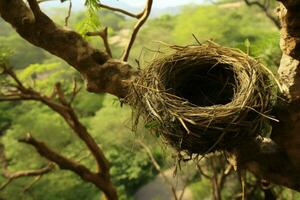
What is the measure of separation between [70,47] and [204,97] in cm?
49

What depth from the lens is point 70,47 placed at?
1.48 m

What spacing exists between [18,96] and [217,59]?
2.06 metres

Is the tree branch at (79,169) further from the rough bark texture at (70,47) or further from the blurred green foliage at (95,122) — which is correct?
the blurred green foliage at (95,122)

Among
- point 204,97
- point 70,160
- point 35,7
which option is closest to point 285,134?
point 204,97

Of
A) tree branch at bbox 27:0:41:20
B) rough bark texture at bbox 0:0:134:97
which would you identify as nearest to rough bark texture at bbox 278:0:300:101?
rough bark texture at bbox 0:0:134:97

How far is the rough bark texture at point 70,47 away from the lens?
4.72 ft

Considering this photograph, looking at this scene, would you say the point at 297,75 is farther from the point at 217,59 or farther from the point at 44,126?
the point at 44,126

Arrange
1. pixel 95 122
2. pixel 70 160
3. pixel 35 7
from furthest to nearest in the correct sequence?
pixel 95 122 → pixel 70 160 → pixel 35 7

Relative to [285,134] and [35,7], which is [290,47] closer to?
[285,134]

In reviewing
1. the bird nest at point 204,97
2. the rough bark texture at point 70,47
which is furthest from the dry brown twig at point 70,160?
the bird nest at point 204,97

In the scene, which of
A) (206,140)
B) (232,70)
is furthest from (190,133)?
(232,70)

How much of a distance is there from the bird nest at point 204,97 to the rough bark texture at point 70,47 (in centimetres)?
13

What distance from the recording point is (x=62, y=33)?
57.5 inches

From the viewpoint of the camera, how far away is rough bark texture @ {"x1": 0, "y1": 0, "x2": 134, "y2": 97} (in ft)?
4.72
